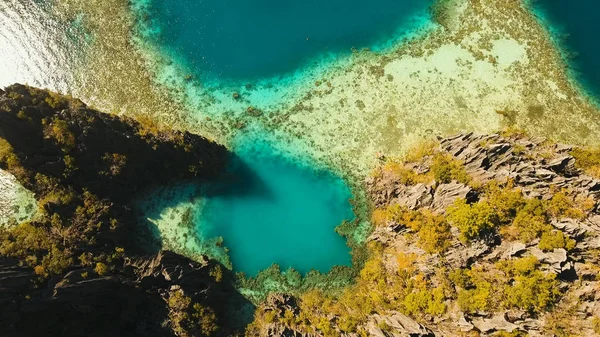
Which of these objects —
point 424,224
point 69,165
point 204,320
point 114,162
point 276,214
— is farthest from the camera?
point 276,214

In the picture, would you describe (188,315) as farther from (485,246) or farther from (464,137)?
(464,137)

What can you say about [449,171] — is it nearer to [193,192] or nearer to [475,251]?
[475,251]

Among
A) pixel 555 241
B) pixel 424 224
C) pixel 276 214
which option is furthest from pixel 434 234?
pixel 276 214

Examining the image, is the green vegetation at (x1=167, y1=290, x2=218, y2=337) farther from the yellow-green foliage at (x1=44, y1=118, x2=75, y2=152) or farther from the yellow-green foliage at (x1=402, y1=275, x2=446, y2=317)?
the yellow-green foliage at (x1=402, y1=275, x2=446, y2=317)

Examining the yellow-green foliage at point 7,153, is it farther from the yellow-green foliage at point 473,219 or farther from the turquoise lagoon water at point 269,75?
the yellow-green foliage at point 473,219

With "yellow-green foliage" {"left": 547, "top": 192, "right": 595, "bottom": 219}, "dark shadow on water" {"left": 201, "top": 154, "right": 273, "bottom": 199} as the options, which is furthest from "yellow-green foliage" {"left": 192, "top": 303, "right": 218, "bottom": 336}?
"yellow-green foliage" {"left": 547, "top": 192, "right": 595, "bottom": 219}

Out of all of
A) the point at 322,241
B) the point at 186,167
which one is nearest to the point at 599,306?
the point at 322,241

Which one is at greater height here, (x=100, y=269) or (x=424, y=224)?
(x=100, y=269)
